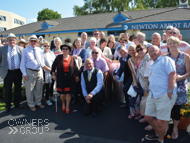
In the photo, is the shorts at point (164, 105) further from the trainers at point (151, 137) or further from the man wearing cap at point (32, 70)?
the man wearing cap at point (32, 70)

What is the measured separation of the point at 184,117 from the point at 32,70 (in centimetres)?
407

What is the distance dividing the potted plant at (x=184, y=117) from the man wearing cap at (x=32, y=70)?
3789 millimetres

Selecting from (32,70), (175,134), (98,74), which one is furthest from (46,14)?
(175,134)

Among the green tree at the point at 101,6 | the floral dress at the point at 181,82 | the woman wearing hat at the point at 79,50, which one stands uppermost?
the green tree at the point at 101,6

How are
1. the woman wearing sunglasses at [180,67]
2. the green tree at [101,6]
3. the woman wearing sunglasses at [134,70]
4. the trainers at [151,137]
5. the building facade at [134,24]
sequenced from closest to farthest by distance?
1. the woman wearing sunglasses at [180,67]
2. the trainers at [151,137]
3. the woman wearing sunglasses at [134,70]
4. the building facade at [134,24]
5. the green tree at [101,6]

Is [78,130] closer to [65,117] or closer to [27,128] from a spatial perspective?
[65,117]

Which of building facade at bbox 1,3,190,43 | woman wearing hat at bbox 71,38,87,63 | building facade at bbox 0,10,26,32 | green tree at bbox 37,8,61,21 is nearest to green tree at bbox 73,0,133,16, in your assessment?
building facade at bbox 1,3,190,43

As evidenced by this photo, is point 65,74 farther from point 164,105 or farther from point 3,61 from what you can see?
point 164,105

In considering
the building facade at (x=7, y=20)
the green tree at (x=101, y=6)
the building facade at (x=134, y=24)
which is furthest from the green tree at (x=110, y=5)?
the building facade at (x=7, y=20)

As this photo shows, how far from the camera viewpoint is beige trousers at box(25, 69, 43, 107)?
457 centimetres

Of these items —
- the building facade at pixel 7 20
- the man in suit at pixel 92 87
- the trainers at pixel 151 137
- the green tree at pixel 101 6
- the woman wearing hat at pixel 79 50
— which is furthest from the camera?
the building facade at pixel 7 20

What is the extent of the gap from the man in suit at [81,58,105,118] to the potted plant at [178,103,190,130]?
198 cm

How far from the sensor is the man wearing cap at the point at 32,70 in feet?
14.7

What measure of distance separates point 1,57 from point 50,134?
2.64 meters
